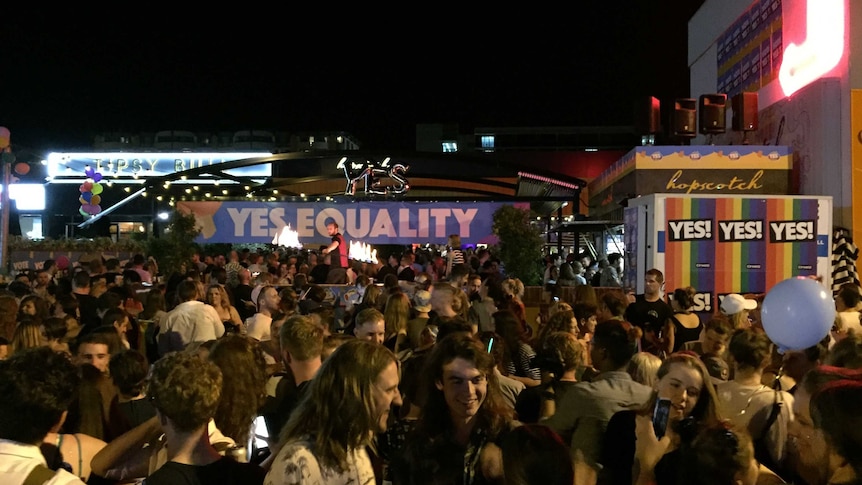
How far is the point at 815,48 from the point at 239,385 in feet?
45.6

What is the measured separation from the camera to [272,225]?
15039mm

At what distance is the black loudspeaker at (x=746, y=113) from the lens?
15771mm

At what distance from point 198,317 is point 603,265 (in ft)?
31.3

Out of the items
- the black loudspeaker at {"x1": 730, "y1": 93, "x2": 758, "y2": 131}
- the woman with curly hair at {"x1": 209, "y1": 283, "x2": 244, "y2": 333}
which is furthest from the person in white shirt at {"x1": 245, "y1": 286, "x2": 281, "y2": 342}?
the black loudspeaker at {"x1": 730, "y1": 93, "x2": 758, "y2": 131}

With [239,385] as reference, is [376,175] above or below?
above

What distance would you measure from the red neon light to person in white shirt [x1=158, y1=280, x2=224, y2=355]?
1155 centimetres

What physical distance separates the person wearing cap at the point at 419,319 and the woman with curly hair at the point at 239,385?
7.56 ft

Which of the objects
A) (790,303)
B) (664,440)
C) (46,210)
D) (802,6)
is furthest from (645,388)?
(46,210)

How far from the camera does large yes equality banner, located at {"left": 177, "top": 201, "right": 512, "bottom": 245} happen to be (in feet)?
48.6

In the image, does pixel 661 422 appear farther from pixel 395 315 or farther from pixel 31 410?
pixel 395 315

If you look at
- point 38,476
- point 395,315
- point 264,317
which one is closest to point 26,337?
point 264,317

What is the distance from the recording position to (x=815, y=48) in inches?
542

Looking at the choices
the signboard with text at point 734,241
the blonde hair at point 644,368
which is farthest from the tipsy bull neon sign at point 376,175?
the blonde hair at point 644,368

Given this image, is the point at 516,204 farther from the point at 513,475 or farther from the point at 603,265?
the point at 513,475
